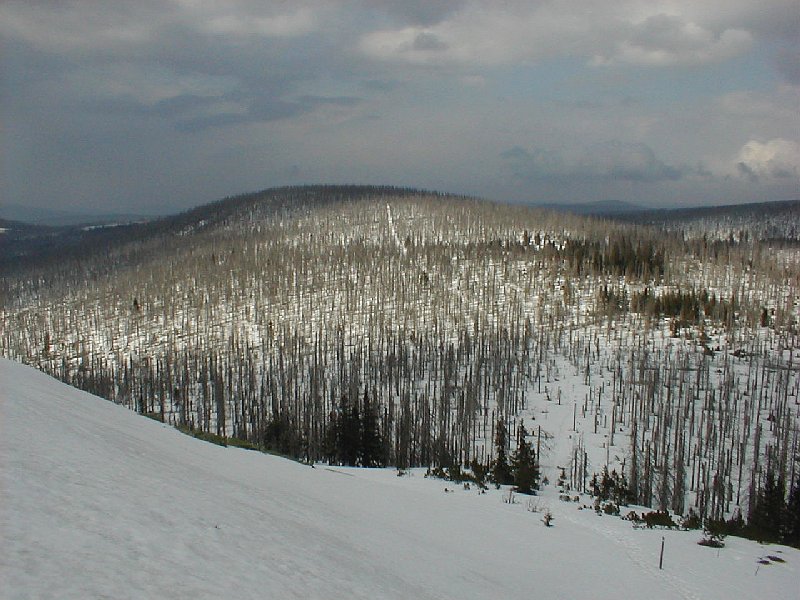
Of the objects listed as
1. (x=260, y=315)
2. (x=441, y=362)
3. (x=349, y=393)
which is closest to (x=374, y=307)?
(x=260, y=315)

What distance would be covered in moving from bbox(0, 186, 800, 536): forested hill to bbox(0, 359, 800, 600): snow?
17.0 m

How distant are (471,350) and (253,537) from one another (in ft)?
318

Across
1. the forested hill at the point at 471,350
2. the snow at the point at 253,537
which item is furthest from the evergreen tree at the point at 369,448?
the snow at the point at 253,537

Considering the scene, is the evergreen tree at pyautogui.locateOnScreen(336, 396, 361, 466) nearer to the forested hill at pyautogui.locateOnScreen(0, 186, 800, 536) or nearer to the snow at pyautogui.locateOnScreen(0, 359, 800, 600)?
the forested hill at pyautogui.locateOnScreen(0, 186, 800, 536)

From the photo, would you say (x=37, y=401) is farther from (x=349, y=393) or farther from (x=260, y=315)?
(x=260, y=315)

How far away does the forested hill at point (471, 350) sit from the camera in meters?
65.6

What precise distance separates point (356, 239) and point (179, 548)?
7360 inches

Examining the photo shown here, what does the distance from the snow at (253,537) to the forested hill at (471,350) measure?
17000 mm

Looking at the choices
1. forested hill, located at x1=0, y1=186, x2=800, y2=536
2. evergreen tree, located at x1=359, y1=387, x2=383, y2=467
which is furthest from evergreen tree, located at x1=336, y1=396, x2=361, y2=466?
evergreen tree, located at x1=359, y1=387, x2=383, y2=467

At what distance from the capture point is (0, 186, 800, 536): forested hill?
6556 cm

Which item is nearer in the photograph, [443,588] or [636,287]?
[443,588]

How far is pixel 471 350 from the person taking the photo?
103 m

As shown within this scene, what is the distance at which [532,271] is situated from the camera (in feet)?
456

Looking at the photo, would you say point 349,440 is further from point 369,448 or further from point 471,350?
point 471,350
